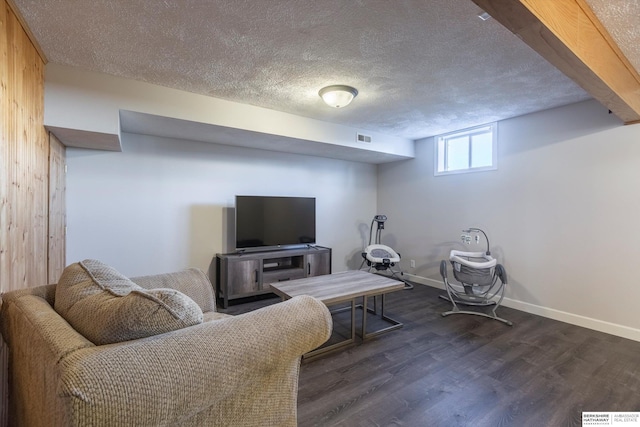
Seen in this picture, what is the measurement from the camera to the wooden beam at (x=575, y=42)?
1295 mm

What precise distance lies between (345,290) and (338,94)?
1.81 metres

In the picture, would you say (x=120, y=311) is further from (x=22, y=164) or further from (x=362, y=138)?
(x=362, y=138)

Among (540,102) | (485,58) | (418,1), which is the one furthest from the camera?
(540,102)

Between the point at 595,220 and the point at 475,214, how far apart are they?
123 centimetres

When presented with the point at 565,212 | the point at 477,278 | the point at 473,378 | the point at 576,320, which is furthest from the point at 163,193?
the point at 576,320

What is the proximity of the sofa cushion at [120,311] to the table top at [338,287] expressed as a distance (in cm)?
151

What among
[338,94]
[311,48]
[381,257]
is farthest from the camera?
[381,257]

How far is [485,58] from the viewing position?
2158 millimetres

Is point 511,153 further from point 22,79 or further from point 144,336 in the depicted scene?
point 22,79

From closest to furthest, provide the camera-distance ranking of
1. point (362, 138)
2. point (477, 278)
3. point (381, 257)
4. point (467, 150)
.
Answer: point (477, 278) → point (362, 138) → point (467, 150) → point (381, 257)

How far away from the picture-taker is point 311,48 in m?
2.04

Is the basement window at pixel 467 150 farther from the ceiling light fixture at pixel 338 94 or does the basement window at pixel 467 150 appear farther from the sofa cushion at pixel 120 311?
the sofa cushion at pixel 120 311

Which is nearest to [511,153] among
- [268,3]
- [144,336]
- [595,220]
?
[595,220]

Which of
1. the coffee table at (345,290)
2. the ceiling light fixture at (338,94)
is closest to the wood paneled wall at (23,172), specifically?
the coffee table at (345,290)
